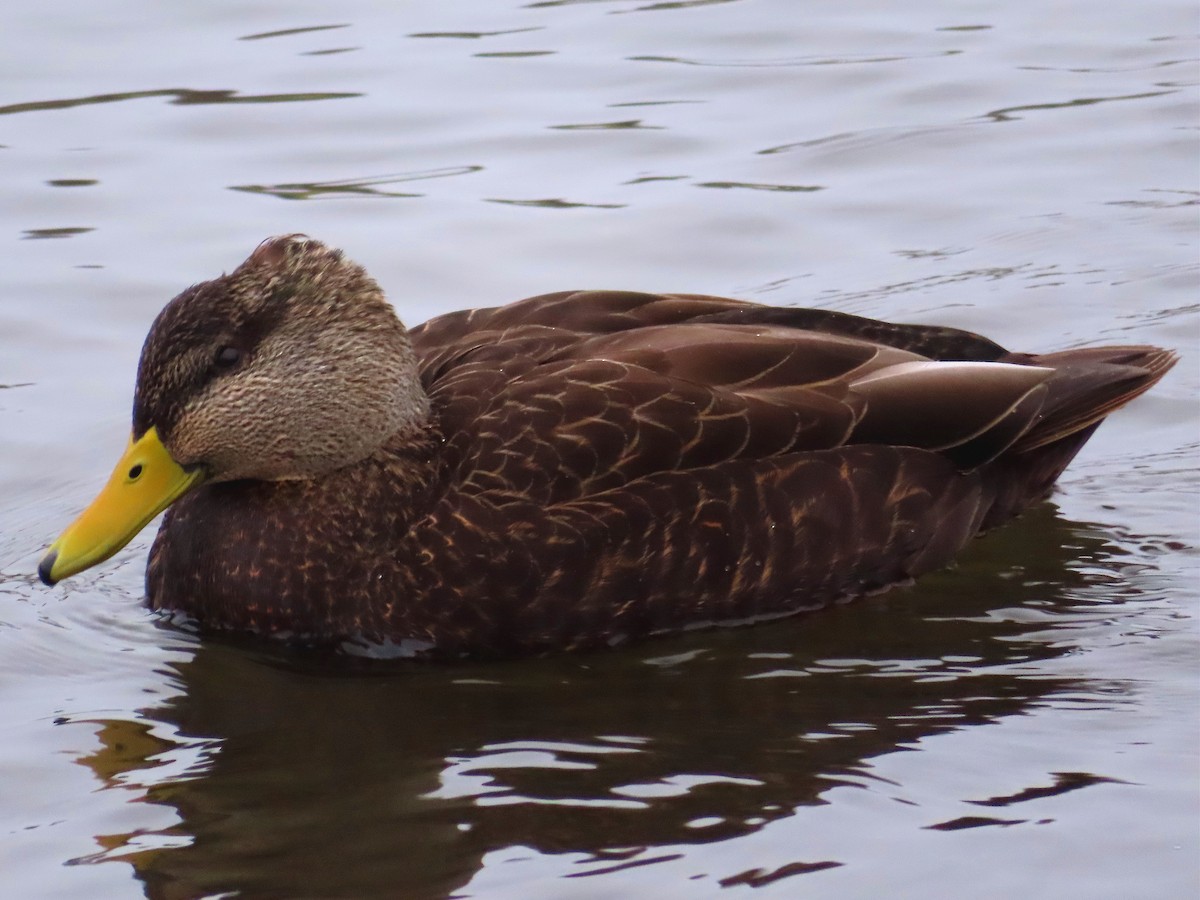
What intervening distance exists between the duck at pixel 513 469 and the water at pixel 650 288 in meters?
0.21

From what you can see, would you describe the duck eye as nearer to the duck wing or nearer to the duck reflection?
the duck wing

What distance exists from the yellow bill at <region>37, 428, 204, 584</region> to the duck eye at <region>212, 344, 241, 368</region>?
323 mm

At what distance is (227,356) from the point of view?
709cm

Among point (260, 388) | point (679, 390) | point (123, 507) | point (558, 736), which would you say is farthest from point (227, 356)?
point (558, 736)

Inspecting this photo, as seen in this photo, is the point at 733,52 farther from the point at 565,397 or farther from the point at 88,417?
the point at 565,397

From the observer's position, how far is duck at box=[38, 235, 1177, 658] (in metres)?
7.00

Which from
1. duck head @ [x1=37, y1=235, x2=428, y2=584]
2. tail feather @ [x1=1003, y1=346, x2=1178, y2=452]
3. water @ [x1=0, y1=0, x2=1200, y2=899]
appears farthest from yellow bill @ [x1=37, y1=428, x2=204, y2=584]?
tail feather @ [x1=1003, y1=346, x2=1178, y2=452]

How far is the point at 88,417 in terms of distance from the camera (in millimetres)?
9281

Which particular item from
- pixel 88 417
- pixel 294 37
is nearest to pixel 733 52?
pixel 294 37

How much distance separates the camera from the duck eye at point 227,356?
7.08 metres

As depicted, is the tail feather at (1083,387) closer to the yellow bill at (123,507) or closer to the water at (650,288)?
the water at (650,288)

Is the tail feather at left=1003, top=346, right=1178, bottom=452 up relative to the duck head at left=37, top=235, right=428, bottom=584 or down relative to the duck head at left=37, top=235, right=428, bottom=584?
down

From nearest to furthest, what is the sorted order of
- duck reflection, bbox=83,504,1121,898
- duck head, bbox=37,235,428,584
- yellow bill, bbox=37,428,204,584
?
duck reflection, bbox=83,504,1121,898 < yellow bill, bbox=37,428,204,584 < duck head, bbox=37,235,428,584

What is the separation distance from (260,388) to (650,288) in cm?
354
